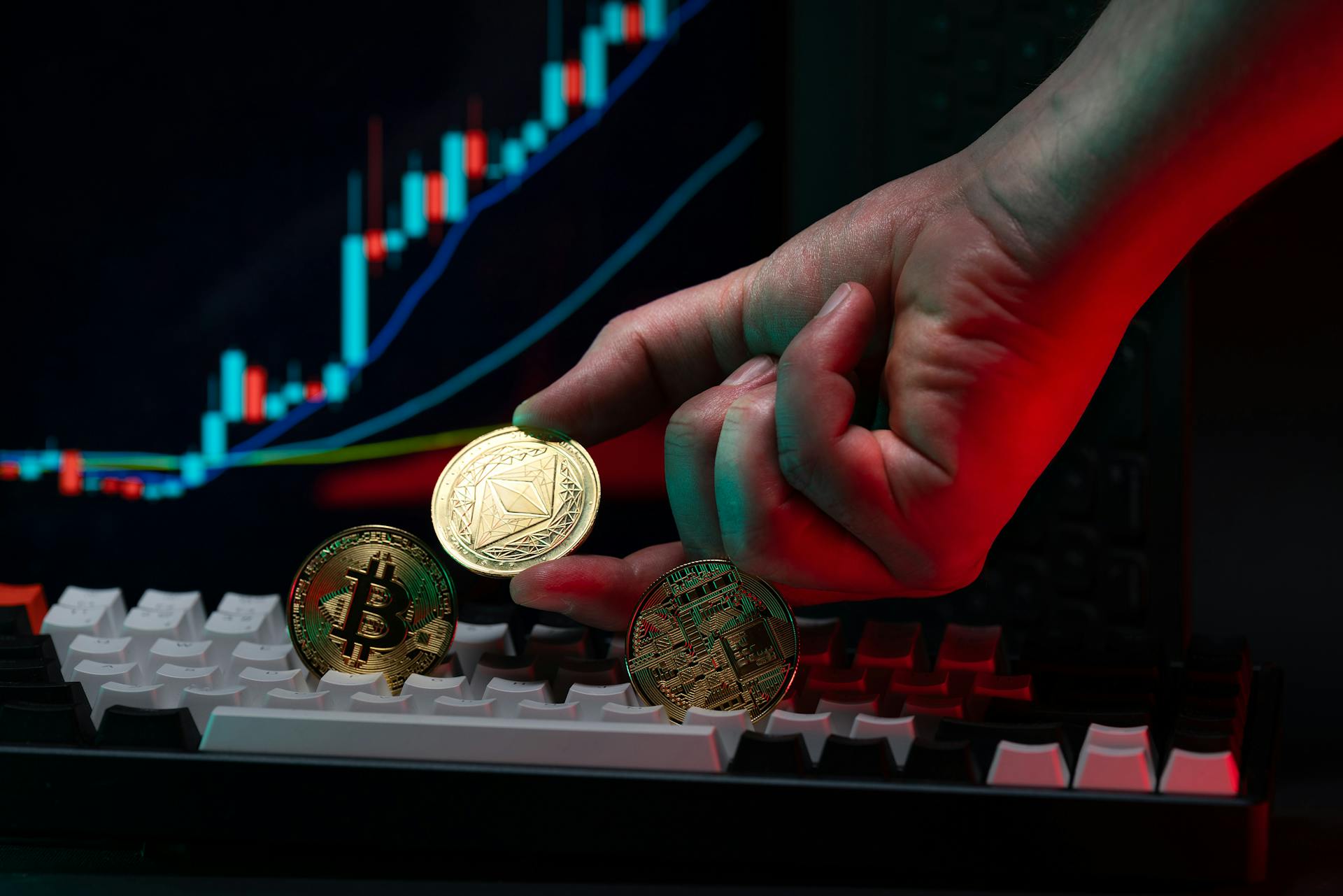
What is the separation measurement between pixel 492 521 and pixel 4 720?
396 millimetres

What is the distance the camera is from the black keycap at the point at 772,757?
60 cm

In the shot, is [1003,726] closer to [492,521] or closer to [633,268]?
[492,521]

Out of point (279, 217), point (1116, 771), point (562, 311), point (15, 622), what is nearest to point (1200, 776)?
point (1116, 771)

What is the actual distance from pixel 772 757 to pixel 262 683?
36cm

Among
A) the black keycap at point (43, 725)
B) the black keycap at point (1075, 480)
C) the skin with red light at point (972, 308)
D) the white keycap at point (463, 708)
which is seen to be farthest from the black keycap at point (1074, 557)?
the black keycap at point (43, 725)

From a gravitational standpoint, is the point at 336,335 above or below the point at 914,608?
above

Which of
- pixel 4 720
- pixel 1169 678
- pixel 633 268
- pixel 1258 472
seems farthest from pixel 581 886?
pixel 633 268

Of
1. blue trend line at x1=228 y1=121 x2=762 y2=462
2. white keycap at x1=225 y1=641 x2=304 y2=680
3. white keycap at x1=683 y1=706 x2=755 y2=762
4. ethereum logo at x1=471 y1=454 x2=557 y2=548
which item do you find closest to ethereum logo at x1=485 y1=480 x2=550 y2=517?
ethereum logo at x1=471 y1=454 x2=557 y2=548

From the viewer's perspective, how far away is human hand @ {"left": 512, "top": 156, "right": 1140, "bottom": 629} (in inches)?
28.9

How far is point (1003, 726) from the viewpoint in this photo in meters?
0.63

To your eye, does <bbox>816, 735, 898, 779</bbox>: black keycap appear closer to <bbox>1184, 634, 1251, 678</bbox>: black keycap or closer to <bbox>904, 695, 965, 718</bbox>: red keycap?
<bbox>904, 695, 965, 718</bbox>: red keycap

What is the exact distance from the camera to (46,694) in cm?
71

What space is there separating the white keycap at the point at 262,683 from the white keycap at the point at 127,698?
0.05m

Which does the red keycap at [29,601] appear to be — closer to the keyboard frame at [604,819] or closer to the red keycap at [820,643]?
the keyboard frame at [604,819]
